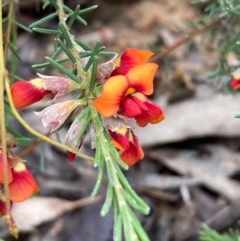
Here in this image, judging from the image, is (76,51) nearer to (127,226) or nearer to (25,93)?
(25,93)

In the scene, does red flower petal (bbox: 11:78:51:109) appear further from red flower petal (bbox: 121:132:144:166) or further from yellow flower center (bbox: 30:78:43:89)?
red flower petal (bbox: 121:132:144:166)

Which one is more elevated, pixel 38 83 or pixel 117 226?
pixel 38 83

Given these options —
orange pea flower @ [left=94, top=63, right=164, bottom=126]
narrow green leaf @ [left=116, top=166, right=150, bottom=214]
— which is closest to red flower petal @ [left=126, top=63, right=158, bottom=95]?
orange pea flower @ [left=94, top=63, right=164, bottom=126]

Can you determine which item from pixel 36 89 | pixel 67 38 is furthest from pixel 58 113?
pixel 67 38

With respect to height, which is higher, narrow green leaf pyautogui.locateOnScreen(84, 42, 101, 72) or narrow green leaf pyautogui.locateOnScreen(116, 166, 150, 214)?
narrow green leaf pyautogui.locateOnScreen(84, 42, 101, 72)

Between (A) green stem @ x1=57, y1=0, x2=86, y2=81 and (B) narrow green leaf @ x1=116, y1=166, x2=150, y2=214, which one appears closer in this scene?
(B) narrow green leaf @ x1=116, y1=166, x2=150, y2=214

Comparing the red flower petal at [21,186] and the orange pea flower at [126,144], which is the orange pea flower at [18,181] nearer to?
the red flower petal at [21,186]

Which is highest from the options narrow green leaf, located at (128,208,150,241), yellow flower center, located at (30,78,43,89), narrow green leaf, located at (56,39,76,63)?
narrow green leaf, located at (56,39,76,63)
